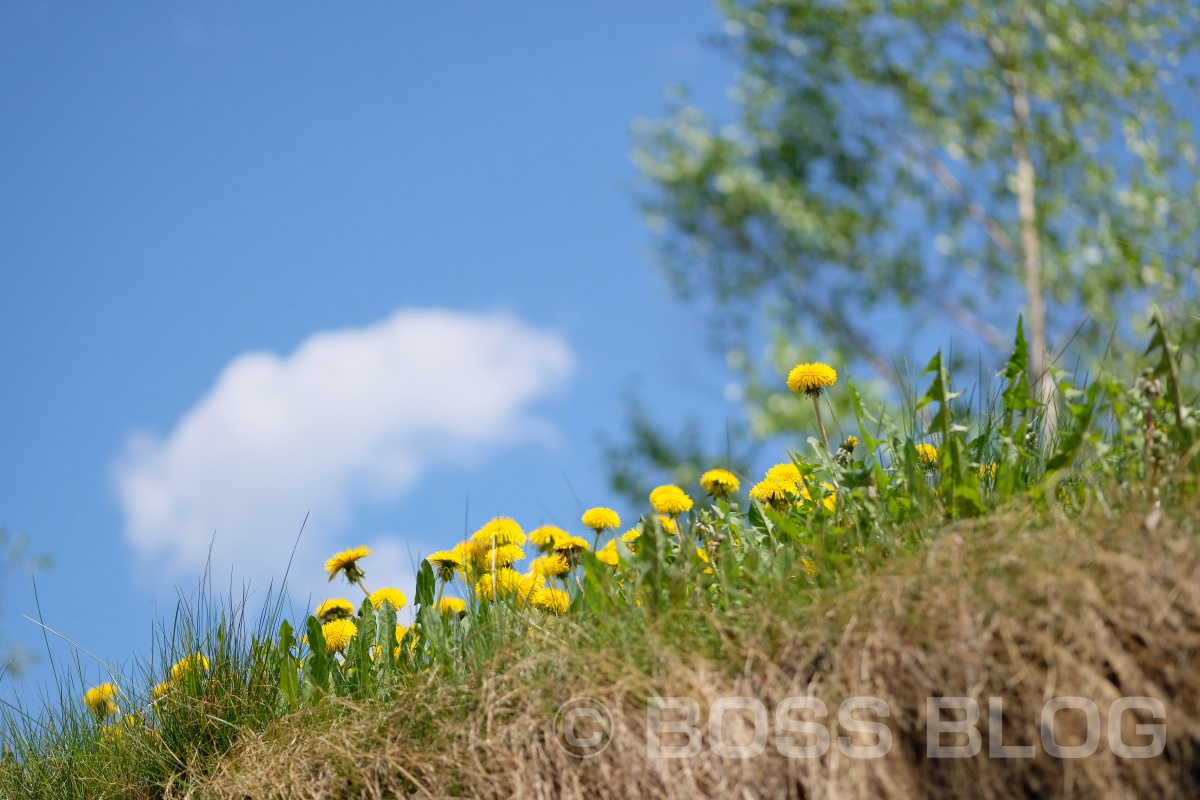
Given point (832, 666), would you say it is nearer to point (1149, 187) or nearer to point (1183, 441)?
point (1183, 441)

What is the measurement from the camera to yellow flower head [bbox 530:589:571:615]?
10.8 feet

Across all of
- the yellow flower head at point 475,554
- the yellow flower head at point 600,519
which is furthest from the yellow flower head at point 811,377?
the yellow flower head at point 475,554

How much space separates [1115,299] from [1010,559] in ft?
32.1

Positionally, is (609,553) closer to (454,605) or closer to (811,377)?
(454,605)

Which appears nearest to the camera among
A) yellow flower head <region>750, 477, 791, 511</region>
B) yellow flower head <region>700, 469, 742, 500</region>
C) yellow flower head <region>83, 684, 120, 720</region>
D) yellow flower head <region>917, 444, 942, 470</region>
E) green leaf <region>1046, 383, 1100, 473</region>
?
green leaf <region>1046, 383, 1100, 473</region>

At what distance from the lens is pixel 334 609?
3594 millimetres

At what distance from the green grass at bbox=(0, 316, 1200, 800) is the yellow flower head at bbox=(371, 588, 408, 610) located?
23 centimetres

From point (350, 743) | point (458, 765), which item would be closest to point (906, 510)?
Result: point (458, 765)

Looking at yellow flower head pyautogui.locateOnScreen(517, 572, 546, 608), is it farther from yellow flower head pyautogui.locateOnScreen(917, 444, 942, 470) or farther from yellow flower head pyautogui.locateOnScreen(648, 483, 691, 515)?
yellow flower head pyautogui.locateOnScreen(917, 444, 942, 470)

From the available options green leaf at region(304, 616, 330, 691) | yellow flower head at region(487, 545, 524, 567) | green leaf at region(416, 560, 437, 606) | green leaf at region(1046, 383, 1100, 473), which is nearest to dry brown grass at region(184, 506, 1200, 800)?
green leaf at region(1046, 383, 1100, 473)

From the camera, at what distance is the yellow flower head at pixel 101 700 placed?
3807 mm

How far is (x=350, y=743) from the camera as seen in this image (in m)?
2.62

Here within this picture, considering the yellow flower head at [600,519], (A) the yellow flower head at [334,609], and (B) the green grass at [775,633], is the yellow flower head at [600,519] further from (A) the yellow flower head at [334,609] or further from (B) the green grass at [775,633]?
(A) the yellow flower head at [334,609]

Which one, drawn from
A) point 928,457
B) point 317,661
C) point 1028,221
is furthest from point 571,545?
point 1028,221
